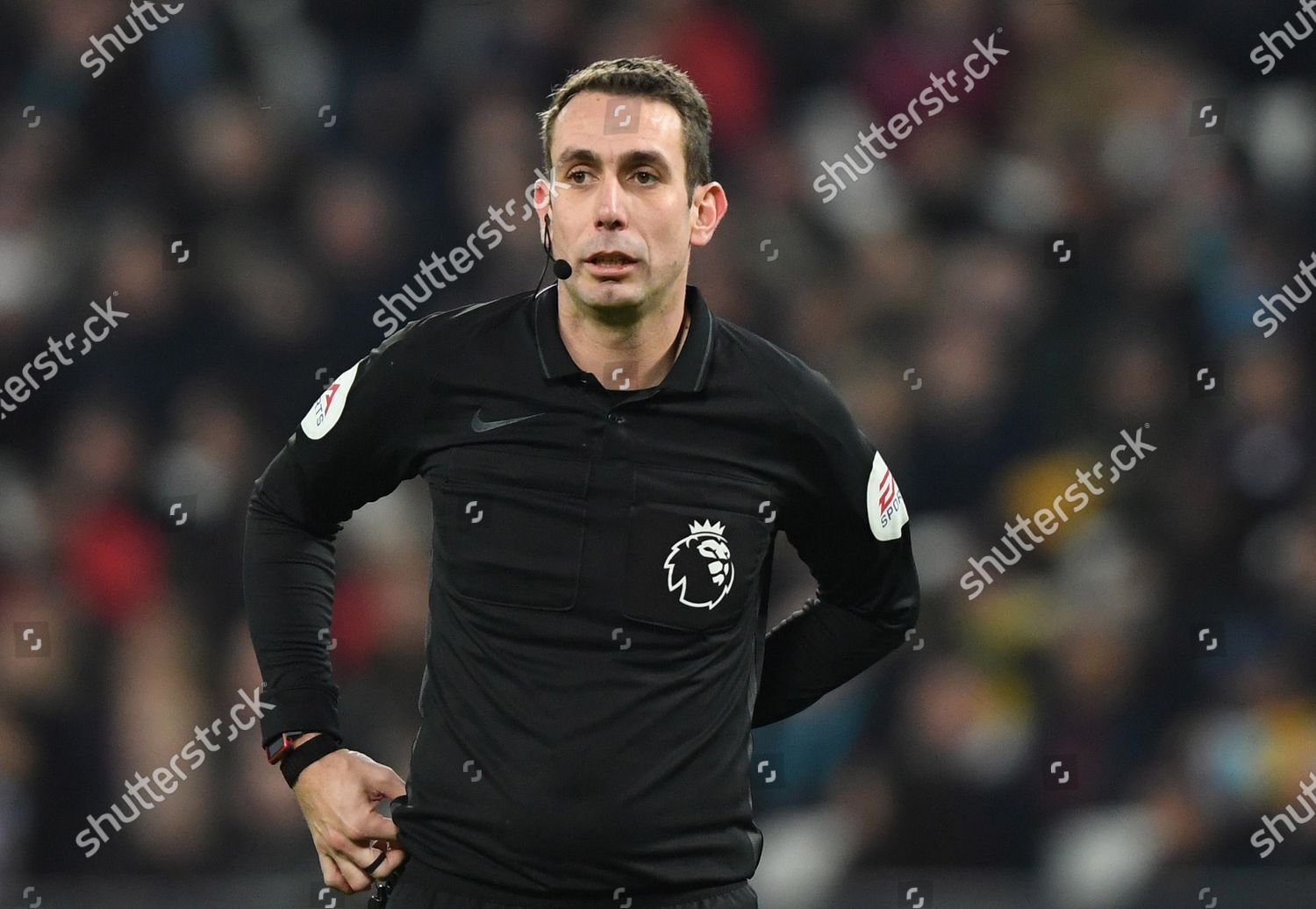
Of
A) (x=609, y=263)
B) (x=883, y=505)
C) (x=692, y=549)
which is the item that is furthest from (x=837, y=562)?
(x=609, y=263)

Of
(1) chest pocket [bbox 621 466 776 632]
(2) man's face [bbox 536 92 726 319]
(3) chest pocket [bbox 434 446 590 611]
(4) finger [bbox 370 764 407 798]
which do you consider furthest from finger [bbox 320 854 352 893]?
(2) man's face [bbox 536 92 726 319]

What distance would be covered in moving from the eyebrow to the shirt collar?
0.19 metres

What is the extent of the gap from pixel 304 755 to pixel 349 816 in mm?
124

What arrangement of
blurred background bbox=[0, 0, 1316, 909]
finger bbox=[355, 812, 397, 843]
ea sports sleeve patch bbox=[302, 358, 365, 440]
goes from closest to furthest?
1. finger bbox=[355, 812, 397, 843]
2. ea sports sleeve patch bbox=[302, 358, 365, 440]
3. blurred background bbox=[0, 0, 1316, 909]

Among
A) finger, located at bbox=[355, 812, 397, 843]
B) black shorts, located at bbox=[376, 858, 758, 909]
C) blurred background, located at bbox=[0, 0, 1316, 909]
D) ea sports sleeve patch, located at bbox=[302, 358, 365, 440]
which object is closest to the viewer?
black shorts, located at bbox=[376, 858, 758, 909]

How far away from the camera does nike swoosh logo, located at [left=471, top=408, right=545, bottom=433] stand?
6.53 feet

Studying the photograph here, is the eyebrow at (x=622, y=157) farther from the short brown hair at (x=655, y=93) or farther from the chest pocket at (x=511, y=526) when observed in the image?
the chest pocket at (x=511, y=526)

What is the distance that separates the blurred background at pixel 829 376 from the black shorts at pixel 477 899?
2.06 metres

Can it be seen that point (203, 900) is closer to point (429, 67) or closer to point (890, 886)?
point (890, 886)

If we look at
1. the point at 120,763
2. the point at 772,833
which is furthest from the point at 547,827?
the point at 120,763

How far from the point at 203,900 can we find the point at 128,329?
156cm

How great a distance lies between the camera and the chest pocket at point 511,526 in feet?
6.27

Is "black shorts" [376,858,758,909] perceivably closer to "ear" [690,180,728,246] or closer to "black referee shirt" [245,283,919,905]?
"black referee shirt" [245,283,919,905]

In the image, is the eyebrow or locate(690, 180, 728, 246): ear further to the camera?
locate(690, 180, 728, 246): ear
